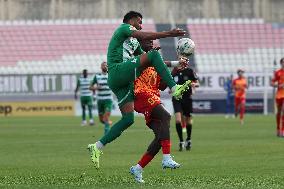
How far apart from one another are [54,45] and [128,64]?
1894 inches

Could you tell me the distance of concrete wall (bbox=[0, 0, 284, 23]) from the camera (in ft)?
214

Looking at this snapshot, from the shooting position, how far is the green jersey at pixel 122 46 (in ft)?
41.6

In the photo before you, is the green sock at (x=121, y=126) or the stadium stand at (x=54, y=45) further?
the stadium stand at (x=54, y=45)

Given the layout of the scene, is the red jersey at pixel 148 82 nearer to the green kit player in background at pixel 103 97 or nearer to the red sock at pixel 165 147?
the red sock at pixel 165 147

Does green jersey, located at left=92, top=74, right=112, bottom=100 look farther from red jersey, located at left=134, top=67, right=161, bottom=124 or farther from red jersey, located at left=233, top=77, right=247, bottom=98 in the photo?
red jersey, located at left=134, top=67, right=161, bottom=124

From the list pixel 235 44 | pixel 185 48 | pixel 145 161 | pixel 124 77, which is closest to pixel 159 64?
pixel 124 77

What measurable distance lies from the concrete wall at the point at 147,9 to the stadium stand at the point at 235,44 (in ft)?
7.06

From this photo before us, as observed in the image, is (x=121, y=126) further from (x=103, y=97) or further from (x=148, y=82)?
(x=103, y=97)

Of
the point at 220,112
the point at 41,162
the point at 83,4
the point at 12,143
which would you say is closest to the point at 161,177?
the point at 41,162

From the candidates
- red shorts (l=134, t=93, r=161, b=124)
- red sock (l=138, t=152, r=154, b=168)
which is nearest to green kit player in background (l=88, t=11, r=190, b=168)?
red shorts (l=134, t=93, r=161, b=124)

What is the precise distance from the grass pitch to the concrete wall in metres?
36.9

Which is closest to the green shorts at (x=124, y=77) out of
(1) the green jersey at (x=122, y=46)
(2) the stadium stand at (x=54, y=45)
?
(1) the green jersey at (x=122, y=46)

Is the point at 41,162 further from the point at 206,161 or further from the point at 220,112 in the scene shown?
the point at 220,112

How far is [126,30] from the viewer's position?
41.5 ft
